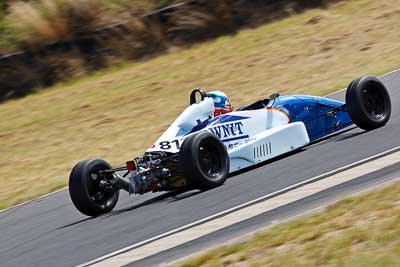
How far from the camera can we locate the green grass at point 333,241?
6.41 metres

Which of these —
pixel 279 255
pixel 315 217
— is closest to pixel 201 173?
pixel 315 217

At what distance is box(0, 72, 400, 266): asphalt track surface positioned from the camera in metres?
9.04

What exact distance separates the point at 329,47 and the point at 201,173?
1046 cm

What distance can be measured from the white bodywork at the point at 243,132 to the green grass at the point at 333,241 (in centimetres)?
307

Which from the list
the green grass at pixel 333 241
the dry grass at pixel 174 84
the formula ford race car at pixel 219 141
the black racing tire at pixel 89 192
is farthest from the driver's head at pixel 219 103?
the green grass at pixel 333 241

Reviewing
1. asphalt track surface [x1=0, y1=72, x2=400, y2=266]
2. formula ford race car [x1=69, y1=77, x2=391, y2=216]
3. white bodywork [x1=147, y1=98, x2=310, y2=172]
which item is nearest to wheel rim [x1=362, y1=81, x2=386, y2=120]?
formula ford race car [x1=69, y1=77, x2=391, y2=216]

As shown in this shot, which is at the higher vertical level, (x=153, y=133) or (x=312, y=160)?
(x=153, y=133)

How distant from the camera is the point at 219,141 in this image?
10.5 m

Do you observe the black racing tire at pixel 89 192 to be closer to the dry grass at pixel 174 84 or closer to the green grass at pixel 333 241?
the green grass at pixel 333 241

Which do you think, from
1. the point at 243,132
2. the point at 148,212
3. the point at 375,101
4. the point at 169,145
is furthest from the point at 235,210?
the point at 375,101

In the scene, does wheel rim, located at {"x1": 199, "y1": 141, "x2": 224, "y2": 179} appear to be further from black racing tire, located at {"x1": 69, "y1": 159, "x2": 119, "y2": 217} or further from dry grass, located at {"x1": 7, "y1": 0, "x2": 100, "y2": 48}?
dry grass, located at {"x1": 7, "y1": 0, "x2": 100, "y2": 48}

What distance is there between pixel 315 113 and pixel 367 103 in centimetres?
69

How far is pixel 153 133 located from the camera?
16.9 metres

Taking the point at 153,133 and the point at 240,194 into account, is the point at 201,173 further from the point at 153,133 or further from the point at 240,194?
the point at 153,133
